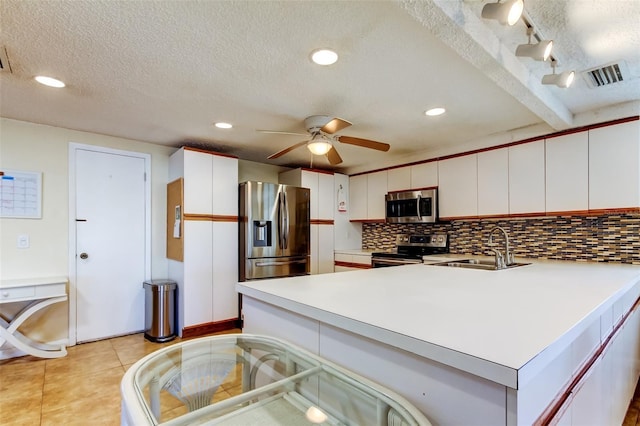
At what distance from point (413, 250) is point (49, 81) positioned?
3.90 metres

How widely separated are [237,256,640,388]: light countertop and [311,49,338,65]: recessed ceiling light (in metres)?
1.28

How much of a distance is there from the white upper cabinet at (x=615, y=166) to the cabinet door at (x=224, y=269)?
3533 millimetres

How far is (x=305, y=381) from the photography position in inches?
44.6

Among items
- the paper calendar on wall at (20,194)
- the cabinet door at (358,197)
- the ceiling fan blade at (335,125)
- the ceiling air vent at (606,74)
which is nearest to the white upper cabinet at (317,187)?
the cabinet door at (358,197)

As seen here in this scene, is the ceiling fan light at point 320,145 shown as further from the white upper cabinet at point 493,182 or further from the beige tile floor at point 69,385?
the beige tile floor at point 69,385

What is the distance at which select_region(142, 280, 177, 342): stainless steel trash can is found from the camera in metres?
3.30

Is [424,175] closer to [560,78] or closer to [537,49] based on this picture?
[560,78]

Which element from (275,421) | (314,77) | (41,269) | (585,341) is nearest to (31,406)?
(41,269)

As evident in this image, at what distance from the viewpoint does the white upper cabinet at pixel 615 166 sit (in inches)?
97.5

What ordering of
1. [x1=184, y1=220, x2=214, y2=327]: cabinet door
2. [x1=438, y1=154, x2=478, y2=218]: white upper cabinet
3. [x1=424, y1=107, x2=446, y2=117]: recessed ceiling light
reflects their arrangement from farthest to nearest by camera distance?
[x1=438, y1=154, x2=478, y2=218]: white upper cabinet → [x1=184, y1=220, x2=214, y2=327]: cabinet door → [x1=424, y1=107, x2=446, y2=117]: recessed ceiling light

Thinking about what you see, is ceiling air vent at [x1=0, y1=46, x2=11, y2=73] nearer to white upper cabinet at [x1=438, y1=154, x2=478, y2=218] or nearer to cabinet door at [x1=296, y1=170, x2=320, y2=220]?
cabinet door at [x1=296, y1=170, x2=320, y2=220]

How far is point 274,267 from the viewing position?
381 centimetres

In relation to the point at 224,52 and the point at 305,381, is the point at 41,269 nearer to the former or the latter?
the point at 224,52

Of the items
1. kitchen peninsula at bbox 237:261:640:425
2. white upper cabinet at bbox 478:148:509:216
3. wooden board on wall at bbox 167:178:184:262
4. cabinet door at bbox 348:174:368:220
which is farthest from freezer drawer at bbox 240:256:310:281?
white upper cabinet at bbox 478:148:509:216
